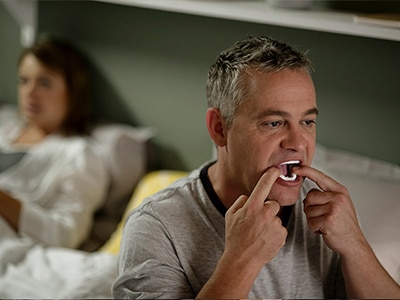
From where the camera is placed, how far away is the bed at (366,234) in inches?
54.0

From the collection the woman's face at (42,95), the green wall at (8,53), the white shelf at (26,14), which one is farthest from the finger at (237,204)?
the green wall at (8,53)

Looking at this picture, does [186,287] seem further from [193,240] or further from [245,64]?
[245,64]

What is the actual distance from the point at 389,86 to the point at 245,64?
0.35 m

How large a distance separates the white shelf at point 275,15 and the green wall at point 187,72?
0.02m

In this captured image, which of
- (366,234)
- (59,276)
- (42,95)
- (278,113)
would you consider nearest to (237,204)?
(278,113)

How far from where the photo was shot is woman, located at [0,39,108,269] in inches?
76.2

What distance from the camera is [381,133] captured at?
57.4 inches

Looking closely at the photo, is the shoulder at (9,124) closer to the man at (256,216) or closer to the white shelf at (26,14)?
the white shelf at (26,14)

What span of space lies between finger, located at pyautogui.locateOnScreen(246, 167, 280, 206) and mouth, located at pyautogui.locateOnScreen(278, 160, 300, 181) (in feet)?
0.10

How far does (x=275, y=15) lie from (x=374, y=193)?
403 millimetres

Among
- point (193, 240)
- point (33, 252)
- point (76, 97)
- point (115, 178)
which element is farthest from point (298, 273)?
point (76, 97)

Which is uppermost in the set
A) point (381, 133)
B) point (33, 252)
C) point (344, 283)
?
point (381, 133)

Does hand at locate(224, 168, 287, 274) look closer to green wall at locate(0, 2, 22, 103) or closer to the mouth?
the mouth

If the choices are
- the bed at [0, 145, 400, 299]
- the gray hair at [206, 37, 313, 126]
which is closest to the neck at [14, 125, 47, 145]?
the bed at [0, 145, 400, 299]
